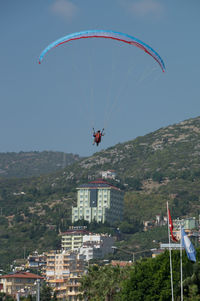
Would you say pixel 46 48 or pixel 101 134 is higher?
pixel 46 48

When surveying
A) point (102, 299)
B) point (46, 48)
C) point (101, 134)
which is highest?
point (46, 48)

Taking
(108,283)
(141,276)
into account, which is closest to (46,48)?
(141,276)

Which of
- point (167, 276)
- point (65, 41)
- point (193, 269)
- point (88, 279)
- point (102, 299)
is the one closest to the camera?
point (65, 41)

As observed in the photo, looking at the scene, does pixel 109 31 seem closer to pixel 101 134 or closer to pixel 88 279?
pixel 101 134

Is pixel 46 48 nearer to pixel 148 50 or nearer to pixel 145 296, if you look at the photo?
pixel 148 50

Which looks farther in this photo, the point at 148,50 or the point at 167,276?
the point at 167,276

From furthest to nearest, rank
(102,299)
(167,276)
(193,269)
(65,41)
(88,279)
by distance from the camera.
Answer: (88,279), (102,299), (167,276), (193,269), (65,41)

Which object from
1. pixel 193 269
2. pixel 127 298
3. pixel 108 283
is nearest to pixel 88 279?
pixel 108 283

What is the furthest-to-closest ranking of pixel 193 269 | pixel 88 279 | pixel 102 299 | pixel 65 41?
pixel 88 279 < pixel 102 299 < pixel 193 269 < pixel 65 41

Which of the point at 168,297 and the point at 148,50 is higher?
the point at 148,50

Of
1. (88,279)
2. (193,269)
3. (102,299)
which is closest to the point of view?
(193,269)
